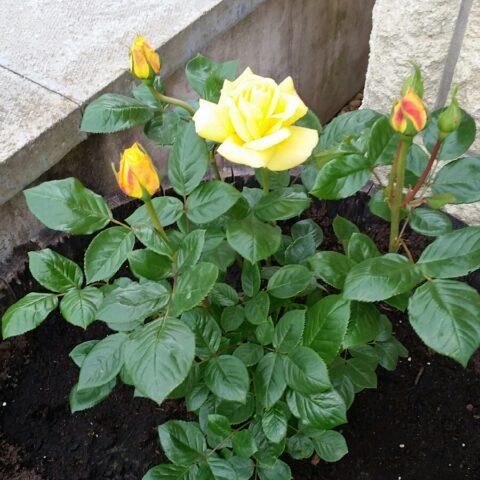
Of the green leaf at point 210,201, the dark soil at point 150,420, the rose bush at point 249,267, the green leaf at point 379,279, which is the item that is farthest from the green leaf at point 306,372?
the dark soil at point 150,420

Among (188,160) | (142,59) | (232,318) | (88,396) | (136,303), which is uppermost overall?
(142,59)

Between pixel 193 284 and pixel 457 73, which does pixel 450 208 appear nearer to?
pixel 457 73

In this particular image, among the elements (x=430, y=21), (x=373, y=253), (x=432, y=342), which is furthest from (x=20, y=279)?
(x=430, y=21)

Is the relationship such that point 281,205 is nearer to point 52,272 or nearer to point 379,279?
point 379,279

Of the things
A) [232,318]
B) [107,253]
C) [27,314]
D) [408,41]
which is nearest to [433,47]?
[408,41]

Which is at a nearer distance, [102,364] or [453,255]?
[453,255]

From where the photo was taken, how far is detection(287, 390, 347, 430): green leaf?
0.75 meters

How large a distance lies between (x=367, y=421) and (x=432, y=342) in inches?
22.0

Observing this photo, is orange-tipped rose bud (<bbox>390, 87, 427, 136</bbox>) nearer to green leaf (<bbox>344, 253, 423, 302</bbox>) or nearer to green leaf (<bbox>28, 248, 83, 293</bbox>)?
green leaf (<bbox>344, 253, 423, 302</bbox>)

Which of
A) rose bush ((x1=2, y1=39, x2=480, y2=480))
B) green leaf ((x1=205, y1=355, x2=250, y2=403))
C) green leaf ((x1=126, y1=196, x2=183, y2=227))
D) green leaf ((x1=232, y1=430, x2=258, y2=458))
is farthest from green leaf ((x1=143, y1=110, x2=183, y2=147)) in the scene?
green leaf ((x1=232, y1=430, x2=258, y2=458))

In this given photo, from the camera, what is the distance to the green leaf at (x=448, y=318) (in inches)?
23.9

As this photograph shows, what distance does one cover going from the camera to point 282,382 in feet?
2.52

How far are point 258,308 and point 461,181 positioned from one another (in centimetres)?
32

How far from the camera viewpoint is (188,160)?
760 mm
